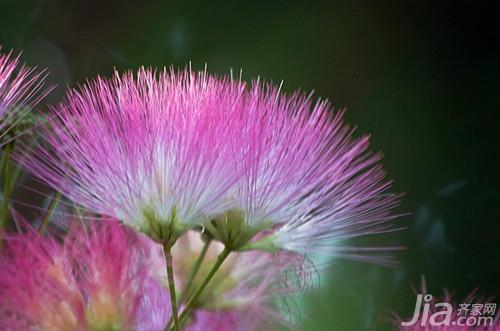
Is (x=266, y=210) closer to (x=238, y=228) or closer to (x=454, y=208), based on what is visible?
(x=238, y=228)

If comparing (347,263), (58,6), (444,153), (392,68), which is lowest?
(347,263)

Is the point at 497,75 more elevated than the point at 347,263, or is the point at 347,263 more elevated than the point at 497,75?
the point at 497,75

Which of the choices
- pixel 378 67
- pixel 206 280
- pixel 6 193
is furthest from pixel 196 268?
pixel 378 67

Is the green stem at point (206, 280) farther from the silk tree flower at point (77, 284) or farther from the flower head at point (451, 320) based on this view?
the flower head at point (451, 320)

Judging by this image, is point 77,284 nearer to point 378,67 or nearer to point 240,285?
point 240,285

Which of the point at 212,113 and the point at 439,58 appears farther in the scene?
the point at 439,58

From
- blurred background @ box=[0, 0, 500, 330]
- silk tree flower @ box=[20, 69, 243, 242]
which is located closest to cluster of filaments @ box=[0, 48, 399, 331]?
silk tree flower @ box=[20, 69, 243, 242]

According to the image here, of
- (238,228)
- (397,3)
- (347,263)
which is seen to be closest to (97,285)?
(238,228)
